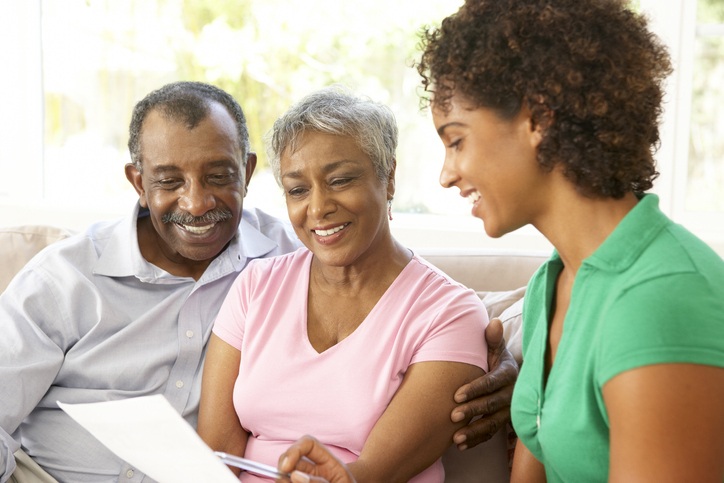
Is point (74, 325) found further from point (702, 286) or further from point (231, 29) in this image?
point (231, 29)

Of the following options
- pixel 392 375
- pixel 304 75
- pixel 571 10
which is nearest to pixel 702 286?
pixel 571 10

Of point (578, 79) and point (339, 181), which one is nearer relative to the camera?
point (578, 79)

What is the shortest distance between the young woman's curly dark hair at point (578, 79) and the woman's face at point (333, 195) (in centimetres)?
52

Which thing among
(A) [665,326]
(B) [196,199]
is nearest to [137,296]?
(B) [196,199]

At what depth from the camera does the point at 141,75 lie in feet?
12.6

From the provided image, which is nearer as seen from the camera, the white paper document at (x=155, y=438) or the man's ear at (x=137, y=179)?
the white paper document at (x=155, y=438)

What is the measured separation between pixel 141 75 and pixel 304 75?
79 centimetres

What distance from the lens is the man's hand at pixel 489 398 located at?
5.41 ft

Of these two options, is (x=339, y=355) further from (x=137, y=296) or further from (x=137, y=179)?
(x=137, y=179)

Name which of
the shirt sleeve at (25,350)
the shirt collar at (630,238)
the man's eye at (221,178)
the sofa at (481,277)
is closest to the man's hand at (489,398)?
the sofa at (481,277)

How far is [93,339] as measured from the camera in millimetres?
1955

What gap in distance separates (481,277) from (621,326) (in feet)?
3.72

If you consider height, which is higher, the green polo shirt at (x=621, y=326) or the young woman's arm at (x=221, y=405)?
the green polo shirt at (x=621, y=326)

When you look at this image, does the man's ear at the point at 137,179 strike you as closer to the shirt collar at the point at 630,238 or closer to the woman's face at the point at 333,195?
the woman's face at the point at 333,195
